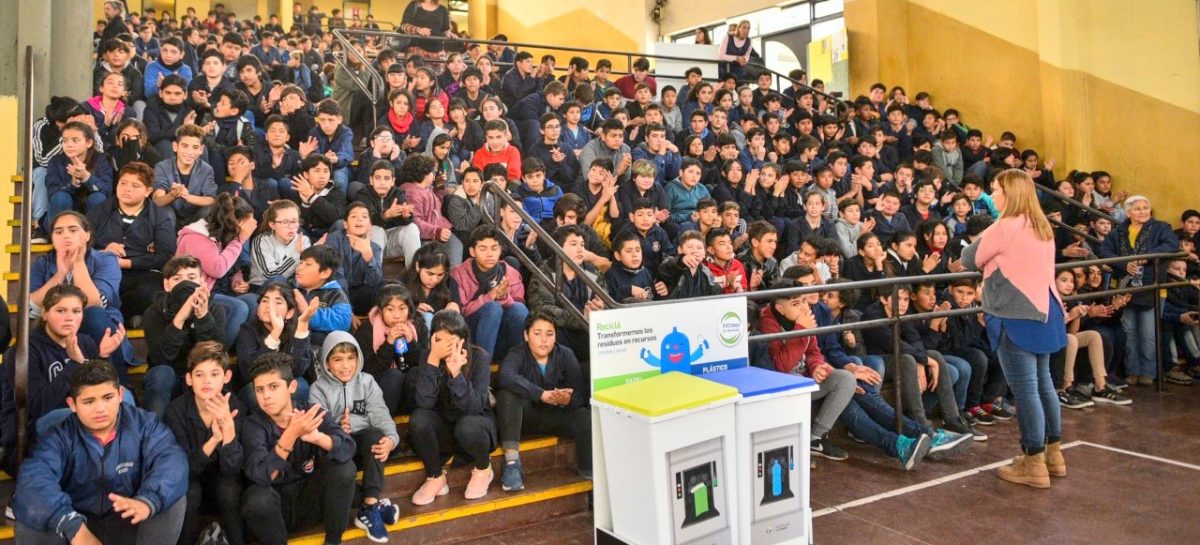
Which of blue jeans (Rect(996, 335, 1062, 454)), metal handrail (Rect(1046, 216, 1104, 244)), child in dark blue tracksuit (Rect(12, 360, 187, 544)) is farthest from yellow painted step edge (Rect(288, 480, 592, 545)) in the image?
metal handrail (Rect(1046, 216, 1104, 244))

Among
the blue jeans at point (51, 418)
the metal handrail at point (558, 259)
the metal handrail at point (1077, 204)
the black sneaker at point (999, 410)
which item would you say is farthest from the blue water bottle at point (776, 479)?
the metal handrail at point (1077, 204)

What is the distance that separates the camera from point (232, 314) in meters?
4.44

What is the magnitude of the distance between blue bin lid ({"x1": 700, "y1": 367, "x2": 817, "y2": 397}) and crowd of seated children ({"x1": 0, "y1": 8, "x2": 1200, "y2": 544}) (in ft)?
3.55

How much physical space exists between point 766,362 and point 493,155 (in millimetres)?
3302

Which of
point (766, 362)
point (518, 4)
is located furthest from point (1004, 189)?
point (518, 4)

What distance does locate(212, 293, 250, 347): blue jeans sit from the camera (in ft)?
14.5

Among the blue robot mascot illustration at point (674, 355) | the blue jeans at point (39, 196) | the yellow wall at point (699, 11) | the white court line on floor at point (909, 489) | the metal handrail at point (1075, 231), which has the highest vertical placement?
the yellow wall at point (699, 11)

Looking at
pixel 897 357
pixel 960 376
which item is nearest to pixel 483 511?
pixel 897 357

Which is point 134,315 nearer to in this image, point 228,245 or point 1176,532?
point 228,245

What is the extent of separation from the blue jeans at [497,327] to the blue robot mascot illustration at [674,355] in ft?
4.49

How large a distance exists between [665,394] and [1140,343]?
613 centimetres

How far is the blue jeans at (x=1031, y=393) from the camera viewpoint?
461cm

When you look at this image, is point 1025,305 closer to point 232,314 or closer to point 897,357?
point 897,357

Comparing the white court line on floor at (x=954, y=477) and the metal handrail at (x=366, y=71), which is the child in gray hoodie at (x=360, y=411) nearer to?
the white court line on floor at (x=954, y=477)
